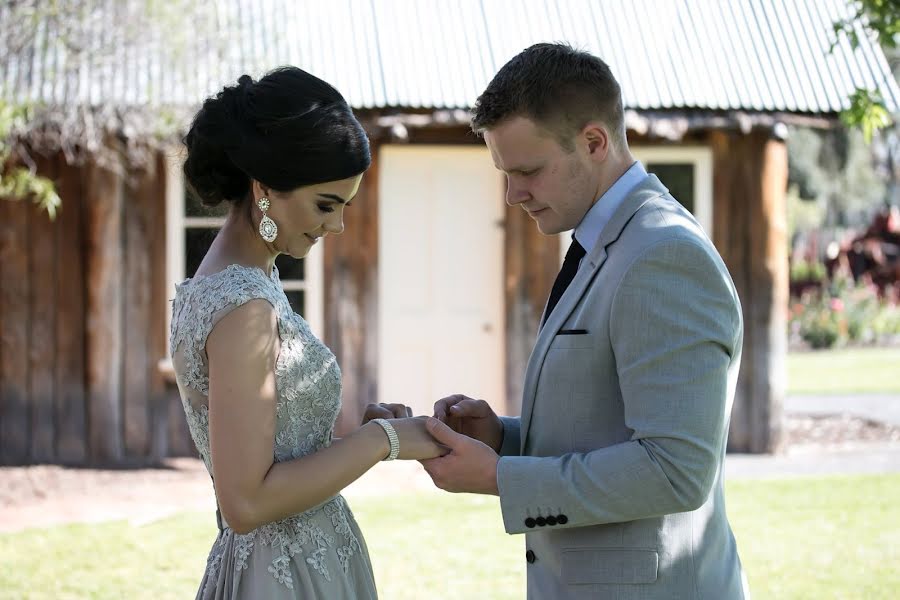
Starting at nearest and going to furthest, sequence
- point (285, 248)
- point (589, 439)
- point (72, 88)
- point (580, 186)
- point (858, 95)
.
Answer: point (589, 439) → point (580, 186) → point (285, 248) → point (858, 95) → point (72, 88)

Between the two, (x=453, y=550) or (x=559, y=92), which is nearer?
(x=559, y=92)

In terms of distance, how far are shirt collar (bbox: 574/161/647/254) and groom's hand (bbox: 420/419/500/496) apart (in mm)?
533

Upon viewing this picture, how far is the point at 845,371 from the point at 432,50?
33.0 feet

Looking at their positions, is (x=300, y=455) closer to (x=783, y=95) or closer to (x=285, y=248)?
(x=285, y=248)

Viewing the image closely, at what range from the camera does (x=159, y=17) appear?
366 inches

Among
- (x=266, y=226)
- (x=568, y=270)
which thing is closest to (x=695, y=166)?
(x=568, y=270)

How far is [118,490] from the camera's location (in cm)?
886

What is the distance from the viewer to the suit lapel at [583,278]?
2.56 metres

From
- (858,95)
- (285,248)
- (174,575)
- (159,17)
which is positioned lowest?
(174,575)

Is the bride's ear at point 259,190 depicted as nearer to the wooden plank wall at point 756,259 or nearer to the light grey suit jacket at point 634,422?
the light grey suit jacket at point 634,422

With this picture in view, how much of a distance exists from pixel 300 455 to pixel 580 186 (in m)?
0.95

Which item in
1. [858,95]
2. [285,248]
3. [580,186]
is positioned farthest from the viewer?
[858,95]

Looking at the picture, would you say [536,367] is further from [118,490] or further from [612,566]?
[118,490]

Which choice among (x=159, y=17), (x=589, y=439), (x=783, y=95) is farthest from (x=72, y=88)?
(x=589, y=439)
